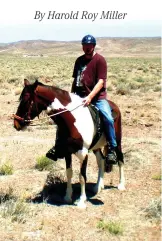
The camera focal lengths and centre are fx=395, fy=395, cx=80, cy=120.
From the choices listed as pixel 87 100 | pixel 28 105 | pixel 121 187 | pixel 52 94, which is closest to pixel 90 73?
pixel 87 100

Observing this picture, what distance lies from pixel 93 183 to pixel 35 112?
2.56 m

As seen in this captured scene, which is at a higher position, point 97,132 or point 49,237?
point 97,132

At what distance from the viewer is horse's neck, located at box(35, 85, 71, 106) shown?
6242mm

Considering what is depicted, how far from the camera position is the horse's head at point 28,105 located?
6.20 m

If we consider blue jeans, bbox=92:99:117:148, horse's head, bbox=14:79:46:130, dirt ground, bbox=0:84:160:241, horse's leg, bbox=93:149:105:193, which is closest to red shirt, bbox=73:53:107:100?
blue jeans, bbox=92:99:117:148

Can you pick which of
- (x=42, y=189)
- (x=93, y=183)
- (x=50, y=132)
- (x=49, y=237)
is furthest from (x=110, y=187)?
(x=50, y=132)

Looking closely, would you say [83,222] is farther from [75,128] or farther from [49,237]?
[75,128]

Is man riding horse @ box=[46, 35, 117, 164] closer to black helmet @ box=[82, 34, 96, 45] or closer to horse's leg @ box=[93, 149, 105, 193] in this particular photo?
black helmet @ box=[82, 34, 96, 45]

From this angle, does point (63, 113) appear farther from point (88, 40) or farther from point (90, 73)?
point (88, 40)

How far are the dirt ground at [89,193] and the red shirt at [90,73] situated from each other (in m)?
1.96

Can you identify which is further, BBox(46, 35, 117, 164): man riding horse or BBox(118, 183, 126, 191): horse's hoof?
BBox(118, 183, 126, 191): horse's hoof

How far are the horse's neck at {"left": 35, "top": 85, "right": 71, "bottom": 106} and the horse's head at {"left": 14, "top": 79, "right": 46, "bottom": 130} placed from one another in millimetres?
79

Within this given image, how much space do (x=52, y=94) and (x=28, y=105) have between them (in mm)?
424

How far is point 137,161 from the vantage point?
942 centimetres
